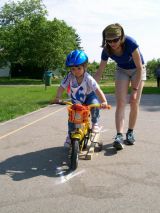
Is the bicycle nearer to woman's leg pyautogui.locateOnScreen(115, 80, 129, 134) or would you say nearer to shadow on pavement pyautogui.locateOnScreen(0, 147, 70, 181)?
shadow on pavement pyautogui.locateOnScreen(0, 147, 70, 181)

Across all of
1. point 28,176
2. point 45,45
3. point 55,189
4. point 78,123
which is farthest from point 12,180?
point 45,45

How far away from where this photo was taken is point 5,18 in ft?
207

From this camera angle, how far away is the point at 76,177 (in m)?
5.14

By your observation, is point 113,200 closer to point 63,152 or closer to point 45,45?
point 63,152

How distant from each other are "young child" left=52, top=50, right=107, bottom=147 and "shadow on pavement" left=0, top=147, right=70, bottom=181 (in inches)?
13.1

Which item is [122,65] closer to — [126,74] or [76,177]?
[126,74]

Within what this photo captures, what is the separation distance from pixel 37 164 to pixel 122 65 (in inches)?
79.0

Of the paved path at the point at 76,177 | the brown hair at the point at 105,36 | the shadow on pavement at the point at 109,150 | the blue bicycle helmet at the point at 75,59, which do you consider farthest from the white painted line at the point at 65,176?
the brown hair at the point at 105,36

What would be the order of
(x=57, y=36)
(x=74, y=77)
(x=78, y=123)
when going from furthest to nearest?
(x=57, y=36) → (x=74, y=77) → (x=78, y=123)

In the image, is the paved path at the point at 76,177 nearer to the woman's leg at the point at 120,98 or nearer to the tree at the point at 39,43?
the woman's leg at the point at 120,98

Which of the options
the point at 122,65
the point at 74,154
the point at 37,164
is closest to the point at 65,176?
the point at 74,154

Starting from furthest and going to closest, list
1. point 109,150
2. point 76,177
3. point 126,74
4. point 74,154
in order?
point 126,74, point 109,150, point 74,154, point 76,177

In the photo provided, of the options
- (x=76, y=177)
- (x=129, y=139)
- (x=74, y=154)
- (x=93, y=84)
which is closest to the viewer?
(x=76, y=177)

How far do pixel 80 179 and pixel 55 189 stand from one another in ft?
1.45
